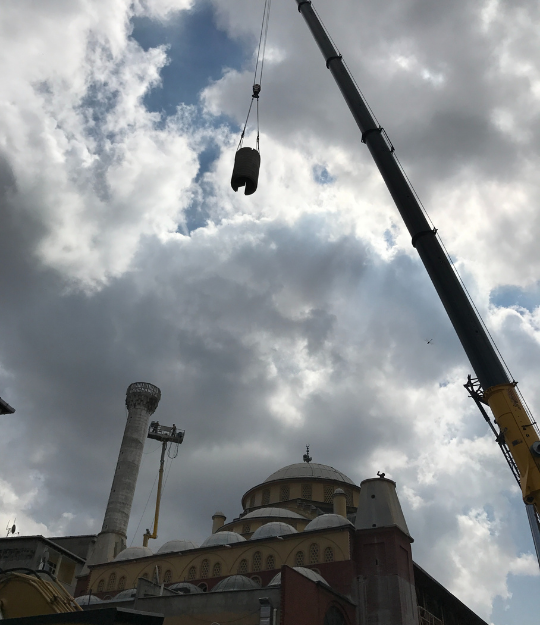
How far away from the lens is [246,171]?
1805cm

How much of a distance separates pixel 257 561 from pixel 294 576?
7.46 metres

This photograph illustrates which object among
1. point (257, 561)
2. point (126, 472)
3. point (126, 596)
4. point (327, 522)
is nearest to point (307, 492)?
point (327, 522)

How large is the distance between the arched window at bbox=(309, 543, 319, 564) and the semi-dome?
1341 cm

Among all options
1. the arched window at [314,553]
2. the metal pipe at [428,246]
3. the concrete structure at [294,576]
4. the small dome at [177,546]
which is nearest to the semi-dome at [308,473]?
the concrete structure at [294,576]

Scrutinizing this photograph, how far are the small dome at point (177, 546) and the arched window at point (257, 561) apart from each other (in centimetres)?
509

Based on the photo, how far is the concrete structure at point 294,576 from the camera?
22.2 m

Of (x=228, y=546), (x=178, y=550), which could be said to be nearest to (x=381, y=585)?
(x=228, y=546)

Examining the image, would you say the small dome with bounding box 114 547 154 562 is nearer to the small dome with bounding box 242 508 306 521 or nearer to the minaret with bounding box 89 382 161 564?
the minaret with bounding box 89 382 161 564

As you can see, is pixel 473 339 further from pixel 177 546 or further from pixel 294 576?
pixel 177 546

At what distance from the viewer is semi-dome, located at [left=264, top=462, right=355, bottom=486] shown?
1620 inches

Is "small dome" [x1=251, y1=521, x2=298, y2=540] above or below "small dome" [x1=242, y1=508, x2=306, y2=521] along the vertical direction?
below

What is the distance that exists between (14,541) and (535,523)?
2736cm

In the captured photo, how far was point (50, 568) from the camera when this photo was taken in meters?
32.4

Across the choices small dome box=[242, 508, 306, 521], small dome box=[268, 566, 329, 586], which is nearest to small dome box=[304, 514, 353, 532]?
small dome box=[268, 566, 329, 586]
